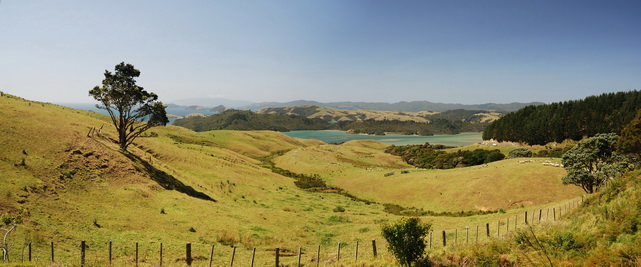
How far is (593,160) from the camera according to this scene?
3869 centimetres

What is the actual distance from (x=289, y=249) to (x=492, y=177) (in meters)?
45.2

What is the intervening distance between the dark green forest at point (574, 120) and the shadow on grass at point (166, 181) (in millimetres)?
177443

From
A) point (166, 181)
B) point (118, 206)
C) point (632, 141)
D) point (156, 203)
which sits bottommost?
point (156, 203)

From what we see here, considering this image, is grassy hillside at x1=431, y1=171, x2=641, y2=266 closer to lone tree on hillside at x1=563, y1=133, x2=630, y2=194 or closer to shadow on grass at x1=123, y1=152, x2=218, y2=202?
lone tree on hillside at x1=563, y1=133, x2=630, y2=194

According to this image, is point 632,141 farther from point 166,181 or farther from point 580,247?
point 166,181

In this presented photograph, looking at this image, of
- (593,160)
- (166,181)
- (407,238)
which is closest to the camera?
(407,238)

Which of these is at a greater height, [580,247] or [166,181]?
[580,247]

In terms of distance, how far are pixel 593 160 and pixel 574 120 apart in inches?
5863

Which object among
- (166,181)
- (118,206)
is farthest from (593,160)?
(166,181)

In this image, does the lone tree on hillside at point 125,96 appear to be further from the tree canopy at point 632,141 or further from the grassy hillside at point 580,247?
the tree canopy at point 632,141

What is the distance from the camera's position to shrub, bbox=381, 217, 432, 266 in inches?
598

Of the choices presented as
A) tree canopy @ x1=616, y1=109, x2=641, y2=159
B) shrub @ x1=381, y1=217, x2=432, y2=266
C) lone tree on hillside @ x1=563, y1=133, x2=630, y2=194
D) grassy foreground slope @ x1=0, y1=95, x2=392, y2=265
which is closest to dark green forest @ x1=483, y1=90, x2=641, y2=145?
lone tree on hillside @ x1=563, y1=133, x2=630, y2=194

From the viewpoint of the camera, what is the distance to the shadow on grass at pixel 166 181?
36.6 m

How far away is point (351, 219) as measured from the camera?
36.0 metres
